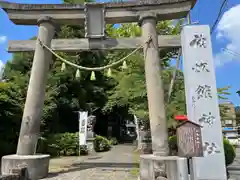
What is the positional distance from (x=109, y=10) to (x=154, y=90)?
337 centimetres

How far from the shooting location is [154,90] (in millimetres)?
6809

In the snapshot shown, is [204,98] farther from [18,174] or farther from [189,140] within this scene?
[18,174]

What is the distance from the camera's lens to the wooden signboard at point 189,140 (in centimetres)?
417

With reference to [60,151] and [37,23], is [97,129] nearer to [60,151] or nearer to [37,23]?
[60,151]

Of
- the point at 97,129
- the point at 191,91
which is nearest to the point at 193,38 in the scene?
the point at 191,91

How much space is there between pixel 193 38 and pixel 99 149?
39.4ft

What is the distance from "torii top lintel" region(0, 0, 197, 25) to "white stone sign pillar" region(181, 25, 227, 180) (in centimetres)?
184

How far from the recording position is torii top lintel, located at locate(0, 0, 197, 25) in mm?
7566

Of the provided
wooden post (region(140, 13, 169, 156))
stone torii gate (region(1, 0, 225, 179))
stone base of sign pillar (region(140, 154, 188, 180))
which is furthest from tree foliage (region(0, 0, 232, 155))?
stone base of sign pillar (region(140, 154, 188, 180))

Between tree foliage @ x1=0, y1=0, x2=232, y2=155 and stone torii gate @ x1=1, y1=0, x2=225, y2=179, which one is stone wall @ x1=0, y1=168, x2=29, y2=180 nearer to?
stone torii gate @ x1=1, y1=0, x2=225, y2=179

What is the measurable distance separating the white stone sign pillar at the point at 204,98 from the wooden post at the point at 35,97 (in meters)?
4.56

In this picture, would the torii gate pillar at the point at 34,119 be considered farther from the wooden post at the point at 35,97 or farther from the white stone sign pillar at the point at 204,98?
the white stone sign pillar at the point at 204,98

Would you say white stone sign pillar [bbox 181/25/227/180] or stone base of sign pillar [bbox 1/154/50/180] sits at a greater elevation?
white stone sign pillar [bbox 181/25/227/180]

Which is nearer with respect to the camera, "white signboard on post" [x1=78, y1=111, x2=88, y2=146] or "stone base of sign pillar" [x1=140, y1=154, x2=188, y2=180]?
"stone base of sign pillar" [x1=140, y1=154, x2=188, y2=180]
